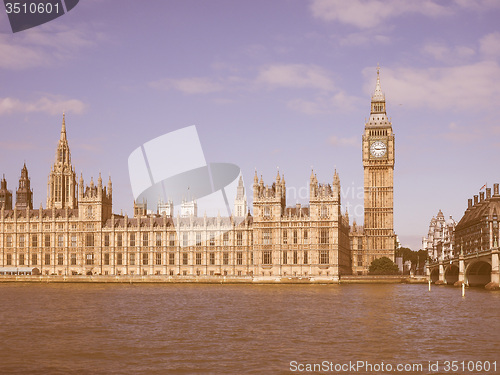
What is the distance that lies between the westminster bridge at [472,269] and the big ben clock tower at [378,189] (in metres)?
13.1

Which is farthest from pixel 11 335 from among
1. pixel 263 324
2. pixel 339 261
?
pixel 339 261

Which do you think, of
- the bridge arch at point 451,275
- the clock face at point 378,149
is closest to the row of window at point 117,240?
the bridge arch at point 451,275

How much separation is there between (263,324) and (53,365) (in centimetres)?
2129

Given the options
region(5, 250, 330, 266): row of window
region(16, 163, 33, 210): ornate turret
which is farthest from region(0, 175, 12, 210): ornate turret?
region(5, 250, 330, 266): row of window

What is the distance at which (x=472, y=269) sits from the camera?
12625cm

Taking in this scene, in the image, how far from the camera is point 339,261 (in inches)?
5344

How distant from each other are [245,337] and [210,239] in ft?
307

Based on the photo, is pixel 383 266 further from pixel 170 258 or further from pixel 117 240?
pixel 117 240

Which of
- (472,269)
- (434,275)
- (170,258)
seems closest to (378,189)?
(434,275)

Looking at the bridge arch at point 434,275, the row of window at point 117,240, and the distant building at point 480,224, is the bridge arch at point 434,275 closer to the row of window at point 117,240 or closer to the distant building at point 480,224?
the distant building at point 480,224

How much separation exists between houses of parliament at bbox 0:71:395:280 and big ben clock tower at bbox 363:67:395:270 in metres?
0.23

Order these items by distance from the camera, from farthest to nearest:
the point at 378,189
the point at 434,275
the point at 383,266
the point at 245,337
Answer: the point at 378,189 → the point at 434,275 → the point at 383,266 → the point at 245,337

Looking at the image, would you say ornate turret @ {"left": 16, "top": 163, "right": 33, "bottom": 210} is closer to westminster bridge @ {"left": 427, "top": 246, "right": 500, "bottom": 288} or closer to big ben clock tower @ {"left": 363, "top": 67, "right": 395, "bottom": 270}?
big ben clock tower @ {"left": 363, "top": 67, "right": 395, "bottom": 270}

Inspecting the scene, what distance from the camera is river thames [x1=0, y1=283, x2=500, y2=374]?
37406mm
